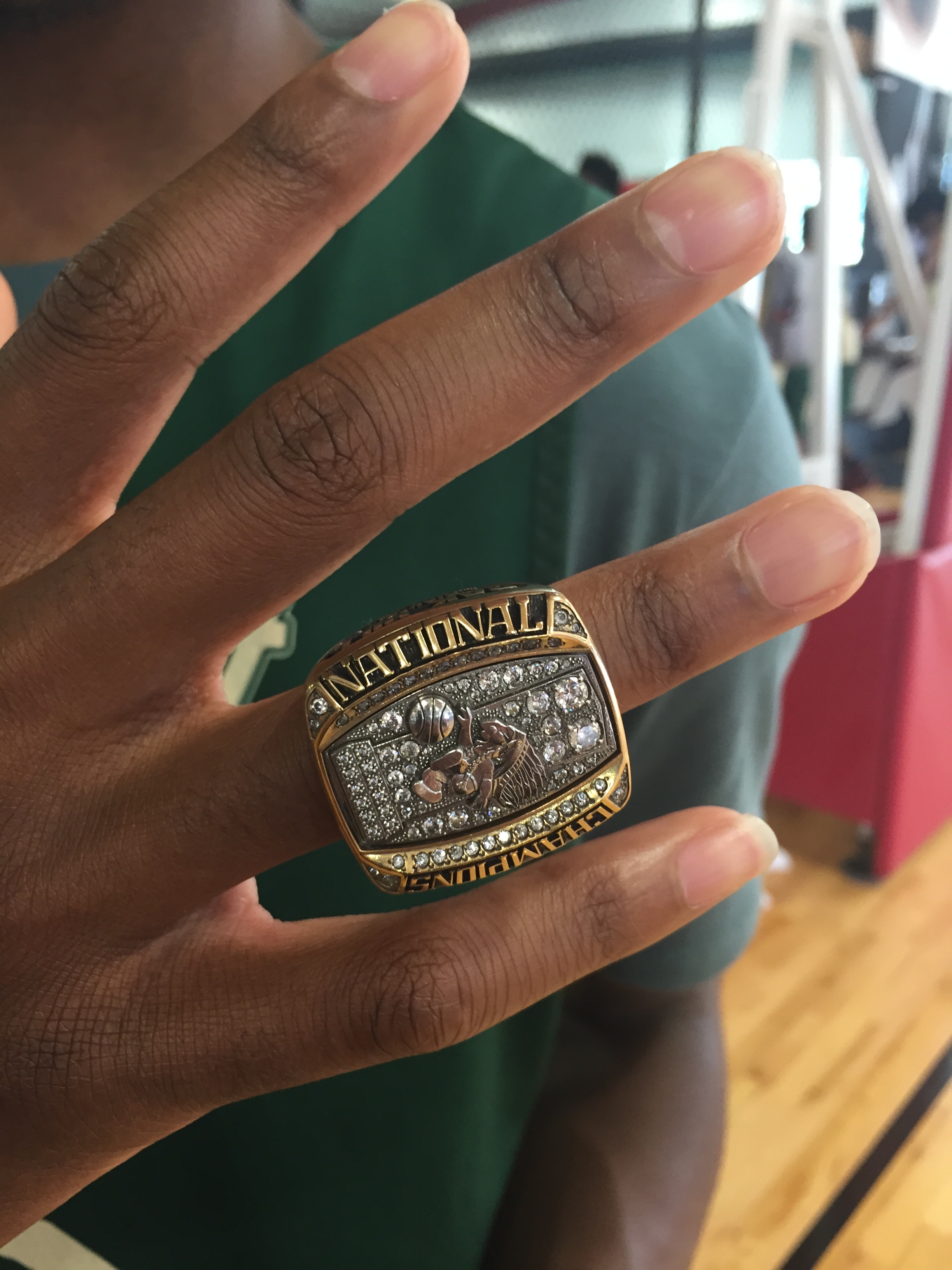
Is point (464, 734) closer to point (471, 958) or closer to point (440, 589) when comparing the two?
point (471, 958)

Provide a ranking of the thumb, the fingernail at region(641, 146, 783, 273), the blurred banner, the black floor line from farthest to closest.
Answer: the blurred banner < the black floor line < the thumb < the fingernail at region(641, 146, 783, 273)

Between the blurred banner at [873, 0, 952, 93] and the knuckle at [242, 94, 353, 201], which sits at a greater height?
the blurred banner at [873, 0, 952, 93]

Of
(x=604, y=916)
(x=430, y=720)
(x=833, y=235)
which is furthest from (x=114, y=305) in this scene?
(x=833, y=235)

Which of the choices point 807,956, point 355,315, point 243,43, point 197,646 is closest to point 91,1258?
point 197,646

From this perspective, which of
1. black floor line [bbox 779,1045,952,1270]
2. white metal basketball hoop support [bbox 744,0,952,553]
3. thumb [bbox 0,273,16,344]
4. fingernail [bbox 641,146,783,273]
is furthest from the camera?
white metal basketball hoop support [bbox 744,0,952,553]

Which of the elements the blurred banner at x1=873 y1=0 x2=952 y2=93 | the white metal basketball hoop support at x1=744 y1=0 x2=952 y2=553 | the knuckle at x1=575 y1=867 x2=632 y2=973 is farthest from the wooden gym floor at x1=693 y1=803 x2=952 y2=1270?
the blurred banner at x1=873 y1=0 x2=952 y2=93

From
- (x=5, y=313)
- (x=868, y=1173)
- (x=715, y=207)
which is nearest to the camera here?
(x=715, y=207)

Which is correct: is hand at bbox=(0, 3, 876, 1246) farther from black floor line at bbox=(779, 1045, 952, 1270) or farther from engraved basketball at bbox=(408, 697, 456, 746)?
black floor line at bbox=(779, 1045, 952, 1270)
